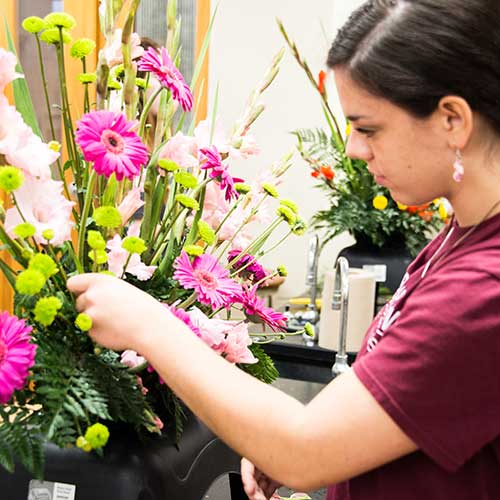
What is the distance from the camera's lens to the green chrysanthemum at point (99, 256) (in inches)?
29.4

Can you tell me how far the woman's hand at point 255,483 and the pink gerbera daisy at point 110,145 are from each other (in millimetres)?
394

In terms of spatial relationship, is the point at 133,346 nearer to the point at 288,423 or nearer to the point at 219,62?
the point at 288,423

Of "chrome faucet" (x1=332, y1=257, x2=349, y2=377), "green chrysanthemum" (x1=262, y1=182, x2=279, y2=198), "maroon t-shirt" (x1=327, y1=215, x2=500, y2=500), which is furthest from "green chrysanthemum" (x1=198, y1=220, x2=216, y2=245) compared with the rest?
"chrome faucet" (x1=332, y1=257, x2=349, y2=377)

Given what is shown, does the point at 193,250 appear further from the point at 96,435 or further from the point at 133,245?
the point at 96,435

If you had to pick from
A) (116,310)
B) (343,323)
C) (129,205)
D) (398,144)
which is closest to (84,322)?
(116,310)

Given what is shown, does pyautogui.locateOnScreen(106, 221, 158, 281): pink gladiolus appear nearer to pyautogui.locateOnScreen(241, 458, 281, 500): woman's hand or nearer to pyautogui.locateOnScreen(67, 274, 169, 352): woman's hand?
pyautogui.locateOnScreen(67, 274, 169, 352): woman's hand

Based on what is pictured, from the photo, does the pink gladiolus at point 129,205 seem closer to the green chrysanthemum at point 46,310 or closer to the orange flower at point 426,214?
the green chrysanthemum at point 46,310

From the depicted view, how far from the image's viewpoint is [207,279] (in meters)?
0.80

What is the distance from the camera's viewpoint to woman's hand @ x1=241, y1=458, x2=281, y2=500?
93 cm

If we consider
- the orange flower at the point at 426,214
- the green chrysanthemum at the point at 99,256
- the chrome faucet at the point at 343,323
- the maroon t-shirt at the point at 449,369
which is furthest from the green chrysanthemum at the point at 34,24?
the orange flower at the point at 426,214

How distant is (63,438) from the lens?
0.68 metres

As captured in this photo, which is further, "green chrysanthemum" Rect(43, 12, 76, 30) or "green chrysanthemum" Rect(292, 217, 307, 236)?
"green chrysanthemum" Rect(292, 217, 307, 236)

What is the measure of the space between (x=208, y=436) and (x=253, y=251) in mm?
224

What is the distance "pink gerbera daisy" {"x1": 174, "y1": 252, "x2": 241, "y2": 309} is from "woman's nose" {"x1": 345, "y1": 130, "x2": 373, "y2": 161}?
182 millimetres
